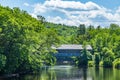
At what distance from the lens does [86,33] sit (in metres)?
160

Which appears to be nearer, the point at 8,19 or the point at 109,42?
the point at 8,19

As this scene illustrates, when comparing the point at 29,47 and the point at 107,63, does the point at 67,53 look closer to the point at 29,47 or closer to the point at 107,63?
the point at 107,63

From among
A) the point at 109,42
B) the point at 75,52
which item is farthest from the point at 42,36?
the point at 75,52

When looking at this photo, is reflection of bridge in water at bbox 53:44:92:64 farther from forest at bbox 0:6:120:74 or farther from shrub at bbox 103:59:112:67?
shrub at bbox 103:59:112:67

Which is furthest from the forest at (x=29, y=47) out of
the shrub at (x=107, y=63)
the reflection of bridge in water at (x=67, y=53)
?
the reflection of bridge in water at (x=67, y=53)

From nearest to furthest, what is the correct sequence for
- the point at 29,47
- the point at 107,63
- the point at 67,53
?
1. the point at 29,47
2. the point at 107,63
3. the point at 67,53

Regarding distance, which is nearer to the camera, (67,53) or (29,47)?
(29,47)

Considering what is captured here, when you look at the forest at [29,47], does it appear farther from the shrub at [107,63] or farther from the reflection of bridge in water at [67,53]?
the reflection of bridge in water at [67,53]

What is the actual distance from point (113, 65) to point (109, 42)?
59.5ft

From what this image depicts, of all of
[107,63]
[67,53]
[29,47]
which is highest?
[29,47]

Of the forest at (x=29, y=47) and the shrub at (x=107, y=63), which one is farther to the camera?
the shrub at (x=107, y=63)

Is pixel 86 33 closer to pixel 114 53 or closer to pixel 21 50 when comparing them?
pixel 114 53

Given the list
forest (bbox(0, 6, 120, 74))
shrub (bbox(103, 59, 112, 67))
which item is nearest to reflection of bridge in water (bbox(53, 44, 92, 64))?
forest (bbox(0, 6, 120, 74))

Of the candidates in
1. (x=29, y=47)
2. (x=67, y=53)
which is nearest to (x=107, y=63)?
(x=67, y=53)
